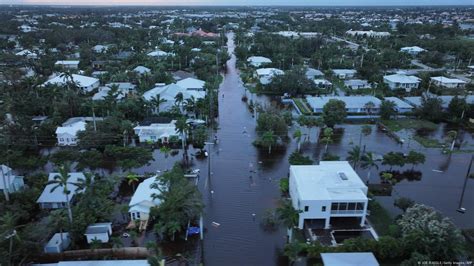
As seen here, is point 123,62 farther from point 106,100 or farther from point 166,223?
point 166,223

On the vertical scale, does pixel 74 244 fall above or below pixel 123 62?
below

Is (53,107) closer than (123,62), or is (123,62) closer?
(53,107)

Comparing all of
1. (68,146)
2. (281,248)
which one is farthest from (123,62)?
(281,248)

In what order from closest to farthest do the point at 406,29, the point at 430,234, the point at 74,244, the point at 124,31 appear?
the point at 430,234
the point at 74,244
the point at 124,31
the point at 406,29

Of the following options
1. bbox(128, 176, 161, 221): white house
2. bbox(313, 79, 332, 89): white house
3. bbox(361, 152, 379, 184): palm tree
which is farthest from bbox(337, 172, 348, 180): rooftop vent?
bbox(313, 79, 332, 89): white house

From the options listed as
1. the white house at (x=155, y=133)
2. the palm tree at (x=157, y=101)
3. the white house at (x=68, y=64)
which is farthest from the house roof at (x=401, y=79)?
the white house at (x=68, y=64)

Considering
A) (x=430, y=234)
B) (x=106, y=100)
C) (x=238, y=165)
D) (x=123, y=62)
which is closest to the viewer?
(x=430, y=234)

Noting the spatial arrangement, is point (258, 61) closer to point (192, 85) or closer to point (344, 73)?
point (344, 73)
